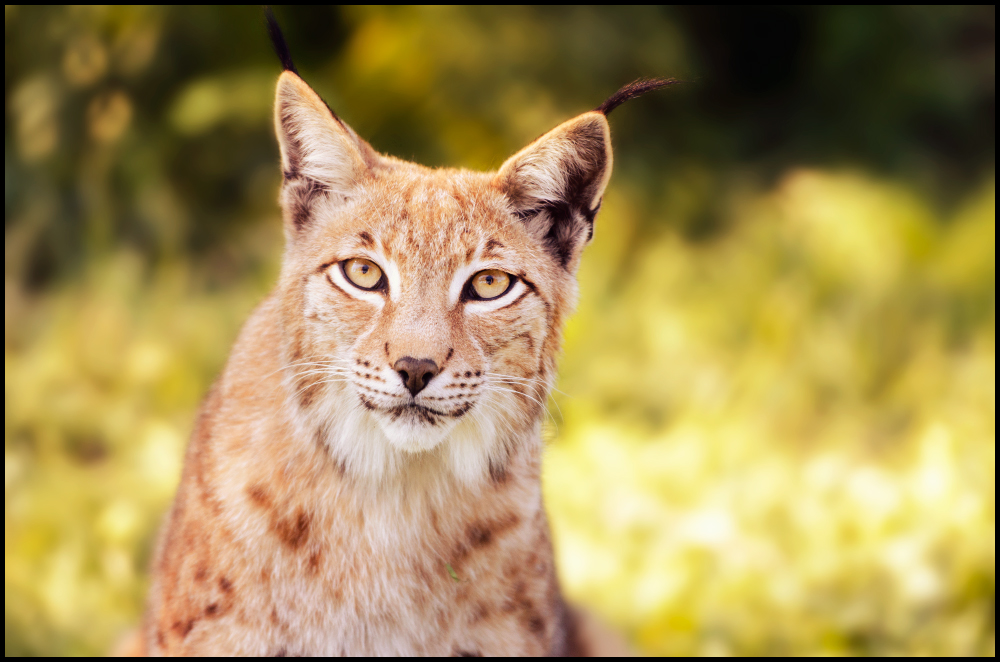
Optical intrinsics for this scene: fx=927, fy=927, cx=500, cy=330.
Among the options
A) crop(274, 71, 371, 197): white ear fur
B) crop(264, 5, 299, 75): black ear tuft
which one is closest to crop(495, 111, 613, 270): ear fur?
crop(274, 71, 371, 197): white ear fur

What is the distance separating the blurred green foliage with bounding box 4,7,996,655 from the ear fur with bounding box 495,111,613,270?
6.67ft

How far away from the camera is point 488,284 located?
2.55 meters

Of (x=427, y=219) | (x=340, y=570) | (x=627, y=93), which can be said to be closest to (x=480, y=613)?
(x=340, y=570)

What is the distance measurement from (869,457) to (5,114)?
15.6 ft

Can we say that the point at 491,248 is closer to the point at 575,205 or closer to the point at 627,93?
the point at 575,205

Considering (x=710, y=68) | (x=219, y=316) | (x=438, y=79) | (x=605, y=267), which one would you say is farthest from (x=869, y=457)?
(x=219, y=316)

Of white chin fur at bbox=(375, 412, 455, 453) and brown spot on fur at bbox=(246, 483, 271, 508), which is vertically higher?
white chin fur at bbox=(375, 412, 455, 453)

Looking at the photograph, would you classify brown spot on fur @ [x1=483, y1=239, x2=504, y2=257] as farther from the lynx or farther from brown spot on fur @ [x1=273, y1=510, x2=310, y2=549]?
brown spot on fur @ [x1=273, y1=510, x2=310, y2=549]

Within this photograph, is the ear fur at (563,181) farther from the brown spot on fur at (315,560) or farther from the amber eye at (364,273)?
the brown spot on fur at (315,560)

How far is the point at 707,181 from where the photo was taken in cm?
540

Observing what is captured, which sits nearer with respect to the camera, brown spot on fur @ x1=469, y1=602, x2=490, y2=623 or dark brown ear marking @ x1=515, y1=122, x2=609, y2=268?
dark brown ear marking @ x1=515, y1=122, x2=609, y2=268

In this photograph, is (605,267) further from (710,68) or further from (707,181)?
(710,68)

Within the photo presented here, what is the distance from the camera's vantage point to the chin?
239 cm

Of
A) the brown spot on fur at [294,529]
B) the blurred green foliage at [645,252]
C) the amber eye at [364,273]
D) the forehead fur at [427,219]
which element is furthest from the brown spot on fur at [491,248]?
the blurred green foliage at [645,252]
